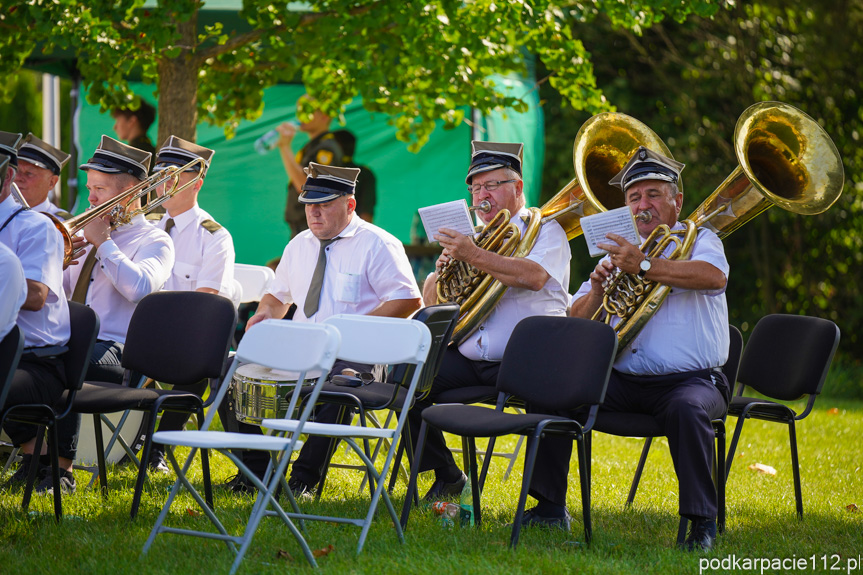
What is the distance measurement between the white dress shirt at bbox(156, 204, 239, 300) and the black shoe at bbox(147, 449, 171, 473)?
0.97 m

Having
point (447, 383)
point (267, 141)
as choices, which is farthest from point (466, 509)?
point (267, 141)

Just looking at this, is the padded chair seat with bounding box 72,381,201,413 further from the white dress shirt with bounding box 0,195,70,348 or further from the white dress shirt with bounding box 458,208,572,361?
the white dress shirt with bounding box 458,208,572,361

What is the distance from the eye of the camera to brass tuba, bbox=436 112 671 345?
5.09 meters

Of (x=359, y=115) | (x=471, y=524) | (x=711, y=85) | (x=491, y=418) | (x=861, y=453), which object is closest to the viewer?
(x=491, y=418)

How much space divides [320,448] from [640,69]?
335 inches

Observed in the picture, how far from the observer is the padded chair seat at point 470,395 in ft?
16.2

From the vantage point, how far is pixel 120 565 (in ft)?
12.0

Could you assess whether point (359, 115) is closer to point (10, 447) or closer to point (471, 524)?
point (10, 447)

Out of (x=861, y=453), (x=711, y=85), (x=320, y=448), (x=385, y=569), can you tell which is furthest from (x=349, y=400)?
(x=711, y=85)

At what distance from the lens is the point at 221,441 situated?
3506 millimetres

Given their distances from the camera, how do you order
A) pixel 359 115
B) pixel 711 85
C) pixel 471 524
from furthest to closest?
1. pixel 711 85
2. pixel 359 115
3. pixel 471 524

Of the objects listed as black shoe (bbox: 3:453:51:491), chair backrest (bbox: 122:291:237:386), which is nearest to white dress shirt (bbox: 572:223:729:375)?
chair backrest (bbox: 122:291:237:386)

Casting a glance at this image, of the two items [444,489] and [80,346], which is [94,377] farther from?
[444,489]

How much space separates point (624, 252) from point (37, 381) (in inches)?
102
